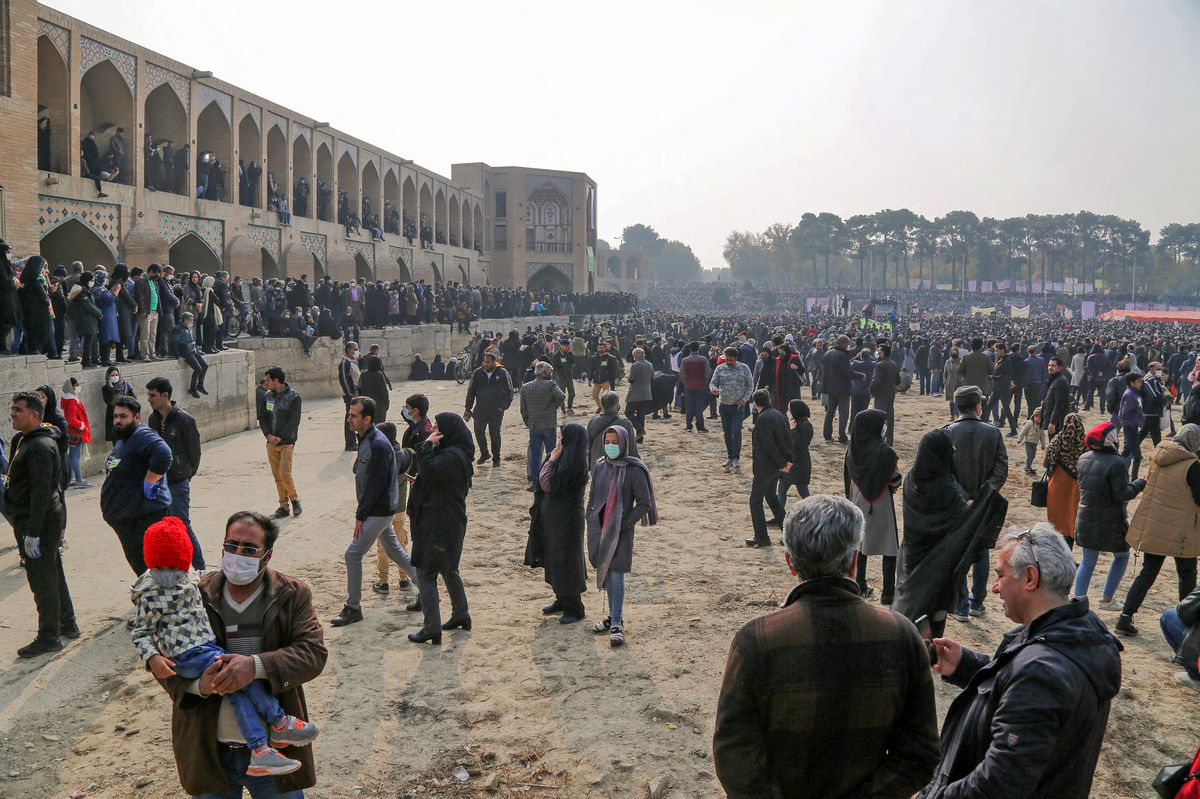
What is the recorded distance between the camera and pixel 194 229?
20453 millimetres

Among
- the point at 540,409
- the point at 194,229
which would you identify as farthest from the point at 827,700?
the point at 194,229

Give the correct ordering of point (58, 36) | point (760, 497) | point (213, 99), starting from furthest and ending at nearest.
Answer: point (213, 99) < point (58, 36) < point (760, 497)

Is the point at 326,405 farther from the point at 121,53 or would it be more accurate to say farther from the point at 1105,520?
the point at 1105,520

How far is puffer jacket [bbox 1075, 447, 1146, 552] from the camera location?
5.46 meters

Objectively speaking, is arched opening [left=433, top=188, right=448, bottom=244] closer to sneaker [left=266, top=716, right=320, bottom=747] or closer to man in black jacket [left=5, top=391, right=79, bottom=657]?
man in black jacket [left=5, top=391, right=79, bottom=657]

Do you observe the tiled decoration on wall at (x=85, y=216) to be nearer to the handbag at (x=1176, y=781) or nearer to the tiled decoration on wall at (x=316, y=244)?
the tiled decoration on wall at (x=316, y=244)

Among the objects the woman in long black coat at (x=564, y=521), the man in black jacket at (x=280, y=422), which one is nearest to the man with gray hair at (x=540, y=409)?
the man in black jacket at (x=280, y=422)

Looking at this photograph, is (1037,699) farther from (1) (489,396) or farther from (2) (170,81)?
(2) (170,81)

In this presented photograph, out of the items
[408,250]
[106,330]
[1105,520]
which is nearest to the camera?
[1105,520]

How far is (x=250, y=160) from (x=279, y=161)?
166cm

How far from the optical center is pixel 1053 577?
2.08m

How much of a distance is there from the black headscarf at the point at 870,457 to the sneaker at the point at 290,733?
3904 millimetres

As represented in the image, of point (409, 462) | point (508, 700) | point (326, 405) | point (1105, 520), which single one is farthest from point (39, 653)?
point (326, 405)

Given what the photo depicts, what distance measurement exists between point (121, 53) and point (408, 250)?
17479 mm
